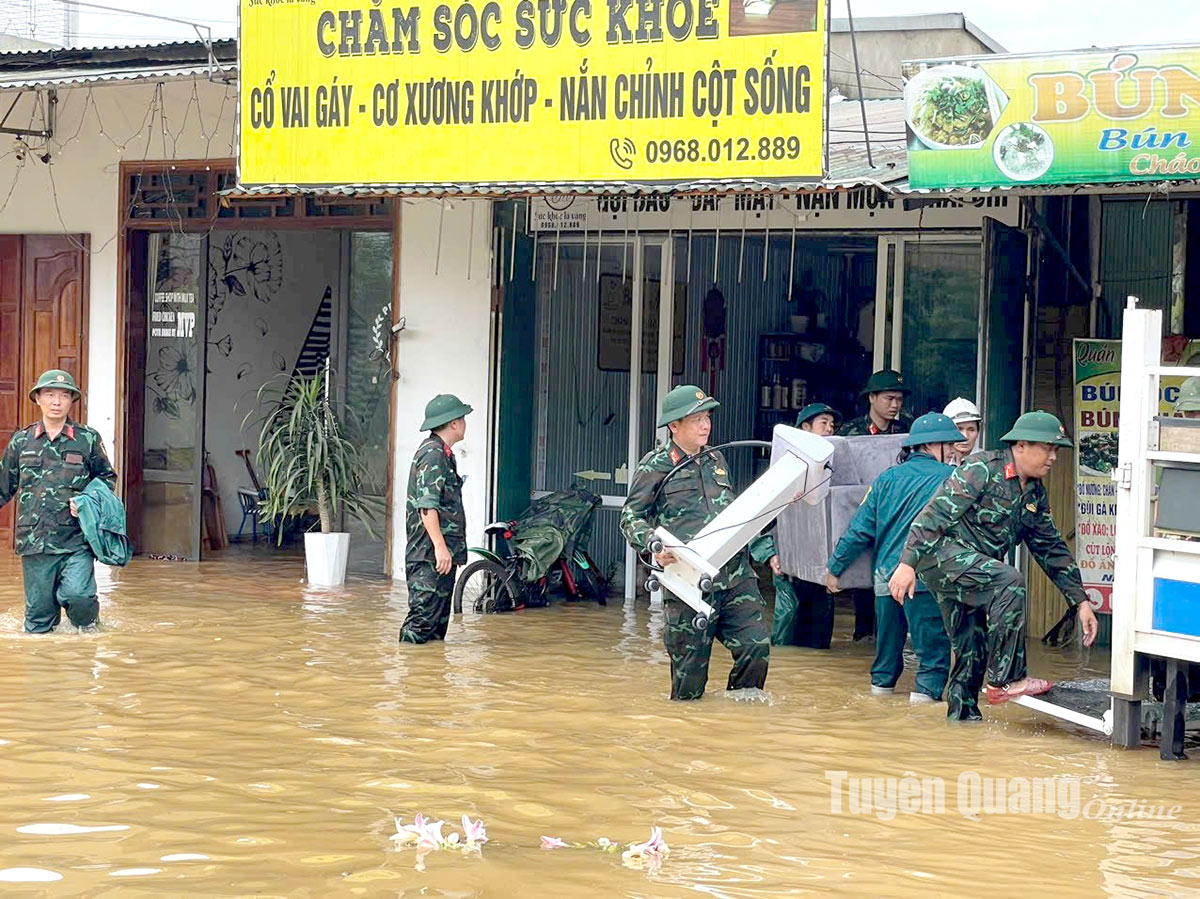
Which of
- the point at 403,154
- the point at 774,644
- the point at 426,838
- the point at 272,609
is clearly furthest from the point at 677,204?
the point at 426,838

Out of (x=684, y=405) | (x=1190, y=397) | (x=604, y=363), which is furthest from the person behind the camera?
(x=604, y=363)

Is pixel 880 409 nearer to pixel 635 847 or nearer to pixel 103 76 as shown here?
pixel 635 847

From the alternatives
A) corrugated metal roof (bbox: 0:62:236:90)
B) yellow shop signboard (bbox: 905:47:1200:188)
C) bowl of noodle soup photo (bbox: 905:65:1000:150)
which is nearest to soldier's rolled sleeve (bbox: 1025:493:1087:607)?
yellow shop signboard (bbox: 905:47:1200:188)

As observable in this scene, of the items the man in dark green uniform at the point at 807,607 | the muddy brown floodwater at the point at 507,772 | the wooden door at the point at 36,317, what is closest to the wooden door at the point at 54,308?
the wooden door at the point at 36,317

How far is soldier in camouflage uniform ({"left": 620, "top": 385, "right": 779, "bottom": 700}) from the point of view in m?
8.10

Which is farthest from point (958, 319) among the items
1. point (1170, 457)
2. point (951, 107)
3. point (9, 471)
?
point (9, 471)

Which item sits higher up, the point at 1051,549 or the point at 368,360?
the point at 368,360

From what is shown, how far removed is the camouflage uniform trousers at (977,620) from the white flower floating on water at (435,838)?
3.11 metres

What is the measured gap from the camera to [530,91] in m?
10.2

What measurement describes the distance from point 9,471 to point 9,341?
479 centimetres

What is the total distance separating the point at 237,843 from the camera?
5.61m

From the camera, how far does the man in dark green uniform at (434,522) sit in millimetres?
9602

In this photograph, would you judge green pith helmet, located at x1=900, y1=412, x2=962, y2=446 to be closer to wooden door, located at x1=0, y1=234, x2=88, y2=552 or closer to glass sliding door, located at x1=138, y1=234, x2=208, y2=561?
glass sliding door, located at x1=138, y1=234, x2=208, y2=561

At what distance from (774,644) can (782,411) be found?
326 centimetres
